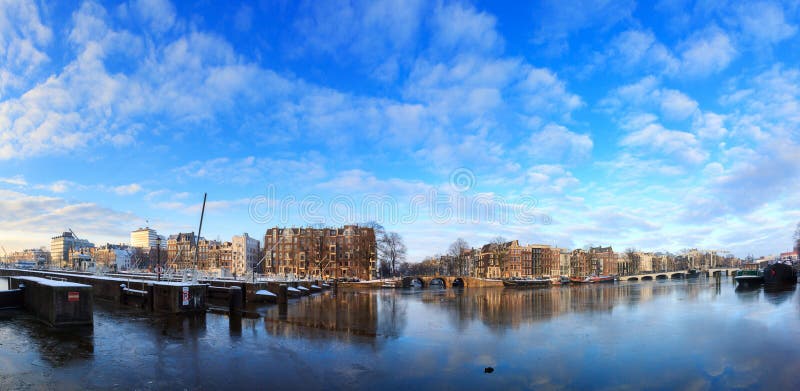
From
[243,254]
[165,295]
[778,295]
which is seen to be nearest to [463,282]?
[778,295]

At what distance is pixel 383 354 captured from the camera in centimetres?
1977

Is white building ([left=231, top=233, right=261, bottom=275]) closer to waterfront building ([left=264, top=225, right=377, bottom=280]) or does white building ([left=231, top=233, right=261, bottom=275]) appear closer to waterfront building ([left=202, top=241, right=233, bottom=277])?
waterfront building ([left=202, top=241, right=233, bottom=277])

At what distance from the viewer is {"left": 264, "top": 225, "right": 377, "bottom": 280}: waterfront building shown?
118 meters

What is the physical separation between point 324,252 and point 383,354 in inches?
4270

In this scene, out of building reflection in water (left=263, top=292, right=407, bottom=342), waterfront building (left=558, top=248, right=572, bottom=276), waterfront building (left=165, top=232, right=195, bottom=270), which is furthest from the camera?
waterfront building (left=558, top=248, right=572, bottom=276)

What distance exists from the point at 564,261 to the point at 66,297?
19890 cm

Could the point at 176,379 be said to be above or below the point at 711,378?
above

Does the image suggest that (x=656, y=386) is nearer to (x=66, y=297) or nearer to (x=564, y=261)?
(x=66, y=297)

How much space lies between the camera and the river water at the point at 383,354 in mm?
14656

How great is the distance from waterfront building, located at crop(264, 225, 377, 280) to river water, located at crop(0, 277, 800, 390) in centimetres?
8242

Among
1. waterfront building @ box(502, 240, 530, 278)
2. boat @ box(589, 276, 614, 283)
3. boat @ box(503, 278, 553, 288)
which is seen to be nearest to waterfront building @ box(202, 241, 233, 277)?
waterfront building @ box(502, 240, 530, 278)

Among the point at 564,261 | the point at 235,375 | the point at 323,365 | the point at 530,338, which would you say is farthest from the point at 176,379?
the point at 564,261

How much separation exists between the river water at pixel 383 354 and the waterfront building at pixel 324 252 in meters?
82.4

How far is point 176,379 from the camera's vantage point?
14.0 meters
